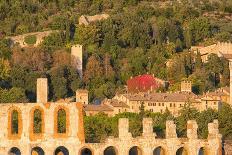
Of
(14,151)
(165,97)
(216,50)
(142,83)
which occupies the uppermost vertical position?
(216,50)

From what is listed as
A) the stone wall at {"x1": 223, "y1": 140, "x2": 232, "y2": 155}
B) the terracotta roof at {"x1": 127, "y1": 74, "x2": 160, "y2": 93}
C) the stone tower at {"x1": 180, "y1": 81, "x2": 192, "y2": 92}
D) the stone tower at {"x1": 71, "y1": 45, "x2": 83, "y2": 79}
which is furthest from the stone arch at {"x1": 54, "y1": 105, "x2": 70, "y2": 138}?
the stone tower at {"x1": 71, "y1": 45, "x2": 83, "y2": 79}

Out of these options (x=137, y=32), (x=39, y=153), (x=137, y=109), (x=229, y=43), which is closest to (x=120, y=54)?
(x=137, y=32)

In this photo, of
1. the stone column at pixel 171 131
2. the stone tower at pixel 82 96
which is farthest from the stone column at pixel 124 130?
the stone tower at pixel 82 96

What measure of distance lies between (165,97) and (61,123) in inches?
738

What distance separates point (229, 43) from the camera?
4262 inches

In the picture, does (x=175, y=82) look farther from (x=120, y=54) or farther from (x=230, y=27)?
(x=230, y=27)

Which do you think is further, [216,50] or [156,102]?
[216,50]

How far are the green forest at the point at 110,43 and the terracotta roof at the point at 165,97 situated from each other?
15.3 ft

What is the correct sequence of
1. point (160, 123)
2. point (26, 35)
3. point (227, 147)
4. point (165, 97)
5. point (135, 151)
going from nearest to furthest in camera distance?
1. point (135, 151)
2. point (227, 147)
3. point (160, 123)
4. point (165, 97)
5. point (26, 35)

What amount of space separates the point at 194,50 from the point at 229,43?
3.82 metres

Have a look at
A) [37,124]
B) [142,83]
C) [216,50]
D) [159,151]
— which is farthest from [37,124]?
[216,50]

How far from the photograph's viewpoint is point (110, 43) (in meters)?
106

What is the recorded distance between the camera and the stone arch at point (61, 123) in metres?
60.4

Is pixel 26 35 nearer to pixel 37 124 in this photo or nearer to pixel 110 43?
pixel 110 43
